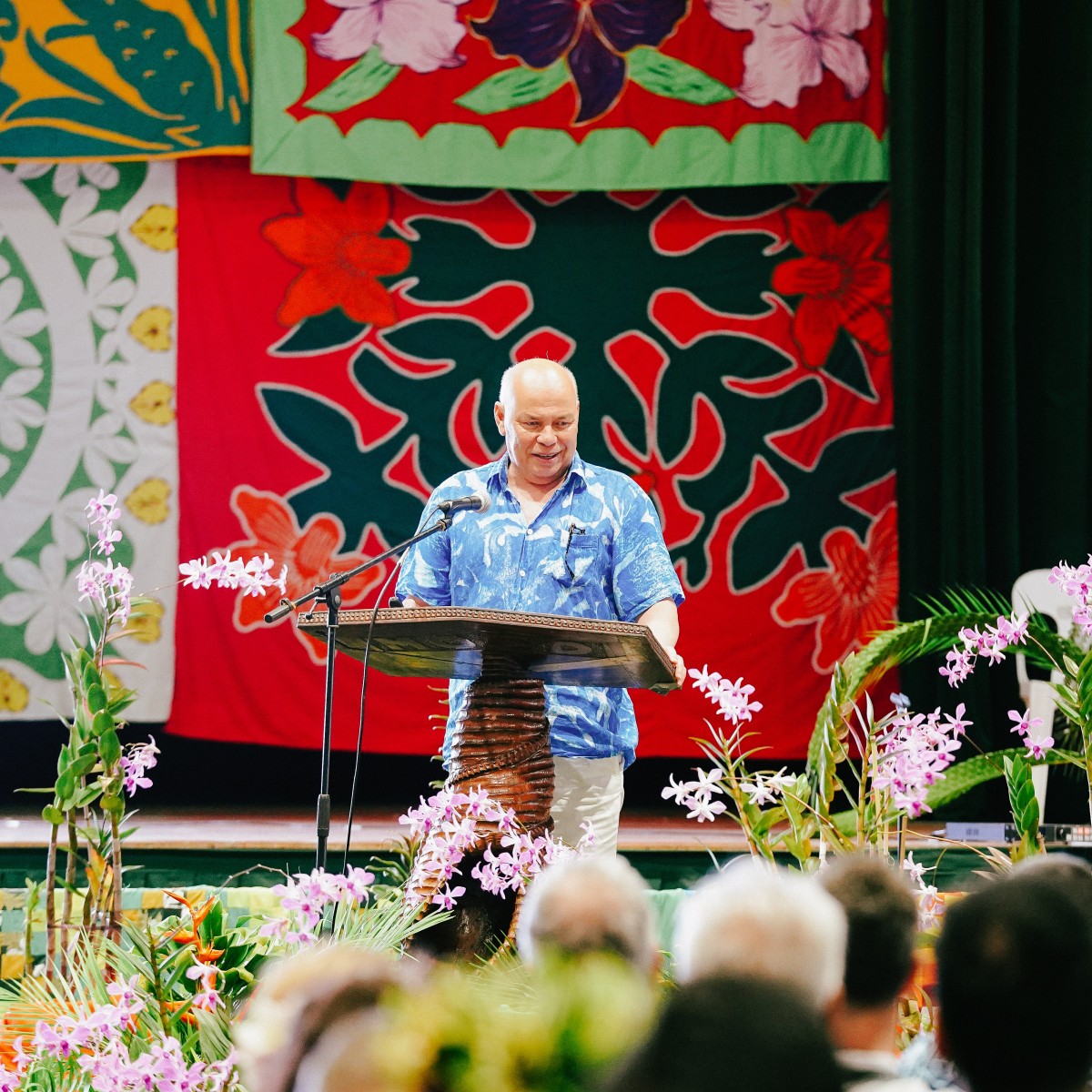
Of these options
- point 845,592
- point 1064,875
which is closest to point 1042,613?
point 845,592

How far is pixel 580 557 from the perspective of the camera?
293 centimetres

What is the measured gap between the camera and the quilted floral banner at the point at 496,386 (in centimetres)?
569

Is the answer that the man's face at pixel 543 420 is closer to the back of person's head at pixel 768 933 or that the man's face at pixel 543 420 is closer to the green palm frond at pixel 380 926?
the green palm frond at pixel 380 926

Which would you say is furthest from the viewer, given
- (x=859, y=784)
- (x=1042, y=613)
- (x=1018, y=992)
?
(x=1042, y=613)

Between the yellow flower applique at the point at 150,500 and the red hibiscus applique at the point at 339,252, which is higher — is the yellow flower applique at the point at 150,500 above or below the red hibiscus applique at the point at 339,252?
below

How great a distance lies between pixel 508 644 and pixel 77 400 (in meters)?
3.80

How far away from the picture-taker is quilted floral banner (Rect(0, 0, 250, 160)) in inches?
216

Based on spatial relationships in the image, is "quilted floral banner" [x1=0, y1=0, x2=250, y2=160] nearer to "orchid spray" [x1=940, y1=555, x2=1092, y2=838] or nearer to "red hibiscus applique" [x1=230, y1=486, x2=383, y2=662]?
"red hibiscus applique" [x1=230, y1=486, x2=383, y2=662]

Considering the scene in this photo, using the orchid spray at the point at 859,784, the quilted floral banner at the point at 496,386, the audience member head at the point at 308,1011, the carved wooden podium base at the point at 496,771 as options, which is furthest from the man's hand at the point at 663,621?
the quilted floral banner at the point at 496,386

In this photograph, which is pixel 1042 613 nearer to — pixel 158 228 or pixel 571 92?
pixel 571 92

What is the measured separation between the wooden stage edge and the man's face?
4.91 feet

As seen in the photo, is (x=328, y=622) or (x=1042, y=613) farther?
(x=1042, y=613)

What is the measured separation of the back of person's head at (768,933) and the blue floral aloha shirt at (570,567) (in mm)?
1978

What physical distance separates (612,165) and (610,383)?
836mm
